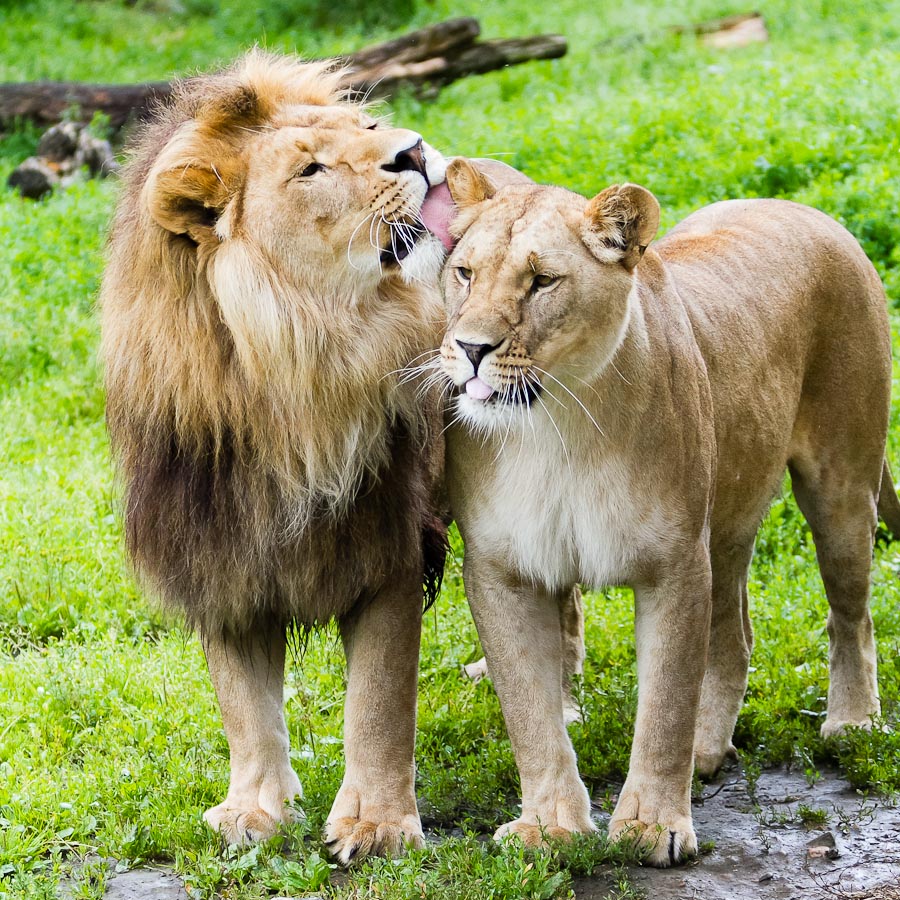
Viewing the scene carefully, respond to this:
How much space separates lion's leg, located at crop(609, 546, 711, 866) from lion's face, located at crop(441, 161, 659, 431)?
55cm

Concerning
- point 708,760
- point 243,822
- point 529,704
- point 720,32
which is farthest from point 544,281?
point 720,32

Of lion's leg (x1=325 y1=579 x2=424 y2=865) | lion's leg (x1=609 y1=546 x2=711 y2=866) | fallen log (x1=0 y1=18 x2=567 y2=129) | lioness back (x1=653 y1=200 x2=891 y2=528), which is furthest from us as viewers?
fallen log (x1=0 y1=18 x2=567 y2=129)

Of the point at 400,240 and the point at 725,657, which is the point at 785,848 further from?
the point at 400,240

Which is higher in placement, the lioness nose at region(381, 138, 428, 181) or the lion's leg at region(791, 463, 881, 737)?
the lioness nose at region(381, 138, 428, 181)

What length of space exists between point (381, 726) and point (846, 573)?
62.1 inches

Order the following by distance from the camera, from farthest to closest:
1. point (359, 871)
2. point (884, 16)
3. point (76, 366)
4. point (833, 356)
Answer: point (884, 16), point (76, 366), point (833, 356), point (359, 871)

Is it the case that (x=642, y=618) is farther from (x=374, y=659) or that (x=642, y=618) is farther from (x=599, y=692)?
(x=599, y=692)

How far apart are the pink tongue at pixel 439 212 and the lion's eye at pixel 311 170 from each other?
0.83 feet

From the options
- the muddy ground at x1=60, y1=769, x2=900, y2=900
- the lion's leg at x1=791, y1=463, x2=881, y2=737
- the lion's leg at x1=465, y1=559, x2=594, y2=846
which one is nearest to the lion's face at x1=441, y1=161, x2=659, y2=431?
the lion's leg at x1=465, y1=559, x2=594, y2=846

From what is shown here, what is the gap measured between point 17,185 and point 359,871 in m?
7.84

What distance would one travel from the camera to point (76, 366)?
7125mm

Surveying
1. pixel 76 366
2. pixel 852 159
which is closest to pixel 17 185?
pixel 76 366

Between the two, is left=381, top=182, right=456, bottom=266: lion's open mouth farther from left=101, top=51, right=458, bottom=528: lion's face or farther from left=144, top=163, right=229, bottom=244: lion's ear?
left=144, top=163, right=229, bottom=244: lion's ear

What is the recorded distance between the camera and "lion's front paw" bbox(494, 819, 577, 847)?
3.34m
